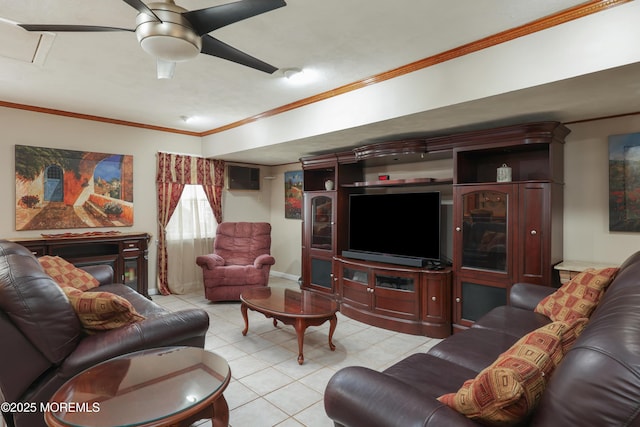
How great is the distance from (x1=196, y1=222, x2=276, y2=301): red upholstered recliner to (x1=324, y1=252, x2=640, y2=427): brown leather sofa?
9.94 ft

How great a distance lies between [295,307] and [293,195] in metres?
3.29

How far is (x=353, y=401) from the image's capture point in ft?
4.23

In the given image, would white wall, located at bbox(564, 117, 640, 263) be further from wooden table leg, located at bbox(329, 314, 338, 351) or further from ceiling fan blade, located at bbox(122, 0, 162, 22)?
ceiling fan blade, located at bbox(122, 0, 162, 22)

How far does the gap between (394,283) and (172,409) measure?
9.09 ft

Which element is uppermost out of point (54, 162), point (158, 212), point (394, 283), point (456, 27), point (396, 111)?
point (456, 27)

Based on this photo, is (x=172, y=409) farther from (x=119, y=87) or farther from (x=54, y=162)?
(x=54, y=162)

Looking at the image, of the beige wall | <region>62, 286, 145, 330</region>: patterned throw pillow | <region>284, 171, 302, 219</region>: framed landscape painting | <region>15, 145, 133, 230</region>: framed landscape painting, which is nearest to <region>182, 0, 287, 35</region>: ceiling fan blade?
<region>62, 286, 145, 330</region>: patterned throw pillow

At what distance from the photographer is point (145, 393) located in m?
1.45

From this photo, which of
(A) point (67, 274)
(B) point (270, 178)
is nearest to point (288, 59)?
(A) point (67, 274)

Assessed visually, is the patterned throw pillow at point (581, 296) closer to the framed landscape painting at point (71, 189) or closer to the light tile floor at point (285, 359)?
the light tile floor at point (285, 359)

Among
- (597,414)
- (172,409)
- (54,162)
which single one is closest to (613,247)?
(597,414)

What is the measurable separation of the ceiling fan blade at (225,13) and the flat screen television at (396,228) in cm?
271

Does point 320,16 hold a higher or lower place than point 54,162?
higher

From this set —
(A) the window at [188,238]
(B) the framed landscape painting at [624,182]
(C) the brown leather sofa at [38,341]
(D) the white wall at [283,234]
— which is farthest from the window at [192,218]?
(B) the framed landscape painting at [624,182]
